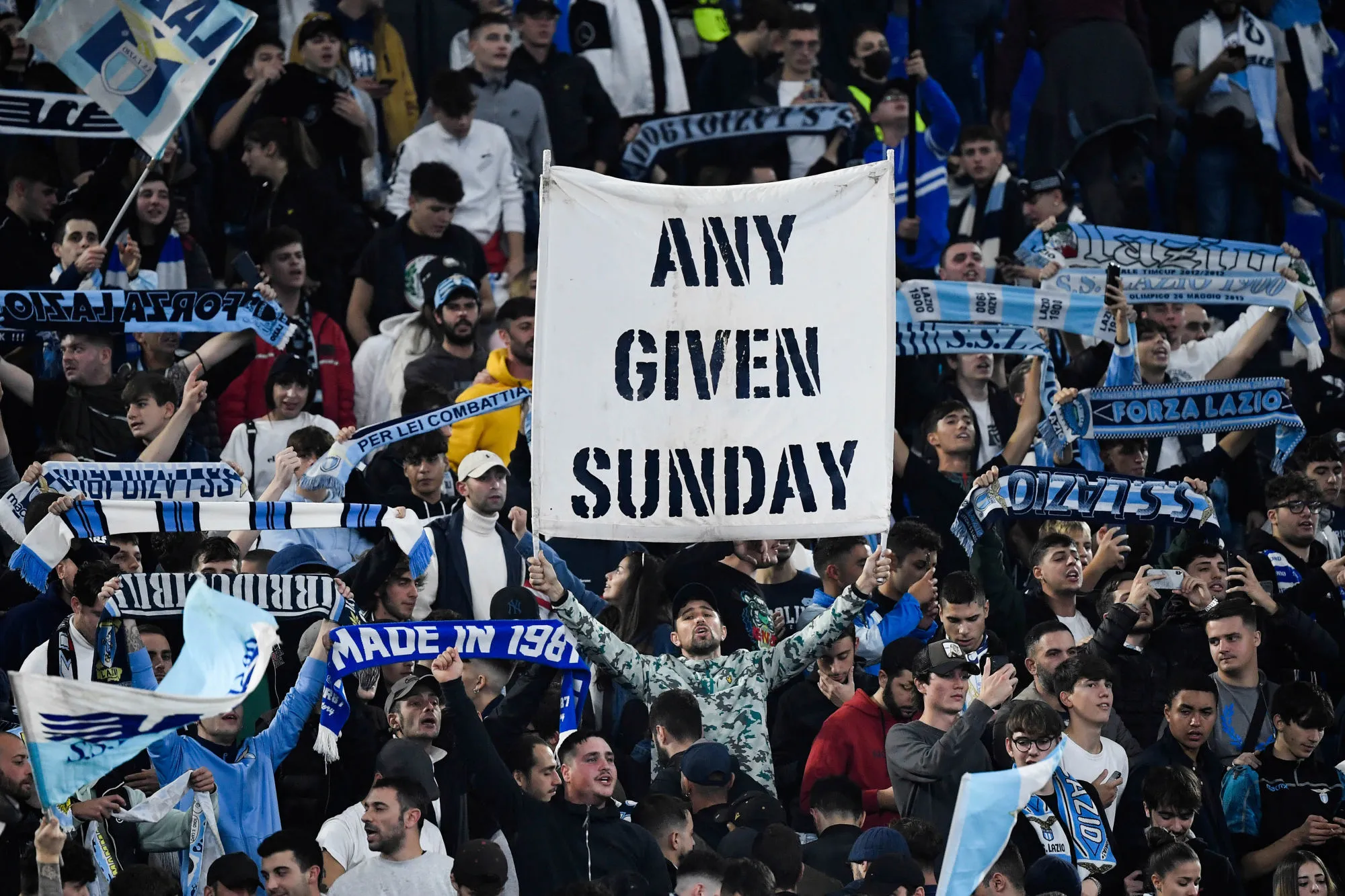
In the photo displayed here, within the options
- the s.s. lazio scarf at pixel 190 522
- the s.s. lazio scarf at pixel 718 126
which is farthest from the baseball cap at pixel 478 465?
the s.s. lazio scarf at pixel 718 126

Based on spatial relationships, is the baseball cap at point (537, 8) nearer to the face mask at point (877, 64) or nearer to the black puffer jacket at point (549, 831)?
the face mask at point (877, 64)

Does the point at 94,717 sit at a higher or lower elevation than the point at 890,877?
higher

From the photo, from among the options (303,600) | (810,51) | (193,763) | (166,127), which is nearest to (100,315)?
(166,127)

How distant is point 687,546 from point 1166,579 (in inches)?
85.3

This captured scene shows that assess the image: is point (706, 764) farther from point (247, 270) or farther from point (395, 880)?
point (247, 270)

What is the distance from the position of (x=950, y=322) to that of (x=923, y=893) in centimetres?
513

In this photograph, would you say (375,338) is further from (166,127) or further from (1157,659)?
(1157,659)

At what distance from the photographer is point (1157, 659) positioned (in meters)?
12.1

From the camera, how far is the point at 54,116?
1430 centimetres

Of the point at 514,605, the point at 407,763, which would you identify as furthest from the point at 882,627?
the point at 407,763

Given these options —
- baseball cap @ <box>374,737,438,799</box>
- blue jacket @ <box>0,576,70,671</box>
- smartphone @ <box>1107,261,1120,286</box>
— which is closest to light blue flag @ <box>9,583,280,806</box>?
baseball cap @ <box>374,737,438,799</box>

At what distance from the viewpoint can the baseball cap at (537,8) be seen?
16172mm

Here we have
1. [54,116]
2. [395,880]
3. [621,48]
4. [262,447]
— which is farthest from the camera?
[621,48]

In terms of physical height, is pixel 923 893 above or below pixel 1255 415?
below
